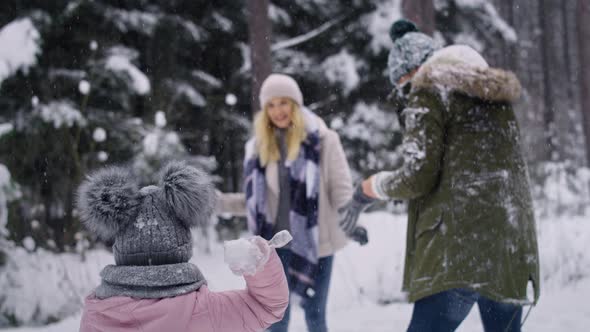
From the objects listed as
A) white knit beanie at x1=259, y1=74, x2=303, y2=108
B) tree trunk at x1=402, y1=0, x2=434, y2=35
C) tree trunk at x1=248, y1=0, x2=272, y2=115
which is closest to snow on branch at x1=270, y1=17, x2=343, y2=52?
tree trunk at x1=248, y1=0, x2=272, y2=115

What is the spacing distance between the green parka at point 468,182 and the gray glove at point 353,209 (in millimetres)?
454

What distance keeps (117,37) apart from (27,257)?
4.23 meters

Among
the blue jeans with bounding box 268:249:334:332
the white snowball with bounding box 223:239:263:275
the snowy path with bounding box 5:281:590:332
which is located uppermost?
the white snowball with bounding box 223:239:263:275

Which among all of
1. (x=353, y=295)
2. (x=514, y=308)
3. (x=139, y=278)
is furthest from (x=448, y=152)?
(x=353, y=295)

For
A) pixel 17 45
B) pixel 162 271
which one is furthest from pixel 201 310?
pixel 17 45

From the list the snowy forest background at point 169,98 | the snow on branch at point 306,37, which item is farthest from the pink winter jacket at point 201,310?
the snow on branch at point 306,37

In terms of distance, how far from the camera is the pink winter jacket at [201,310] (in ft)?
5.58

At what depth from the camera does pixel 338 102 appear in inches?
392

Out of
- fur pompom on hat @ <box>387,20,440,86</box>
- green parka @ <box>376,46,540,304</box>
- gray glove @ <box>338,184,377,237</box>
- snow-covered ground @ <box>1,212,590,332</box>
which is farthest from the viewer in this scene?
snow-covered ground @ <box>1,212,590,332</box>

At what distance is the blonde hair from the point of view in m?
3.48

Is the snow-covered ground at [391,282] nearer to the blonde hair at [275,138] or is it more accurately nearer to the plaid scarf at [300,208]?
the plaid scarf at [300,208]

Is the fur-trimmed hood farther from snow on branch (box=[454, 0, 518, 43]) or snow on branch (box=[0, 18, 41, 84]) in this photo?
snow on branch (box=[454, 0, 518, 43])

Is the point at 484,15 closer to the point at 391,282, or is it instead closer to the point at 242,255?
the point at 391,282

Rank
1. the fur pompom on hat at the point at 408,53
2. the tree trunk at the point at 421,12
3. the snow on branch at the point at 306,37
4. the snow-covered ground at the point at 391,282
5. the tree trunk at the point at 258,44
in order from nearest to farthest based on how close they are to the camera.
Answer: the fur pompom on hat at the point at 408,53
the snow-covered ground at the point at 391,282
the tree trunk at the point at 421,12
the tree trunk at the point at 258,44
the snow on branch at the point at 306,37
